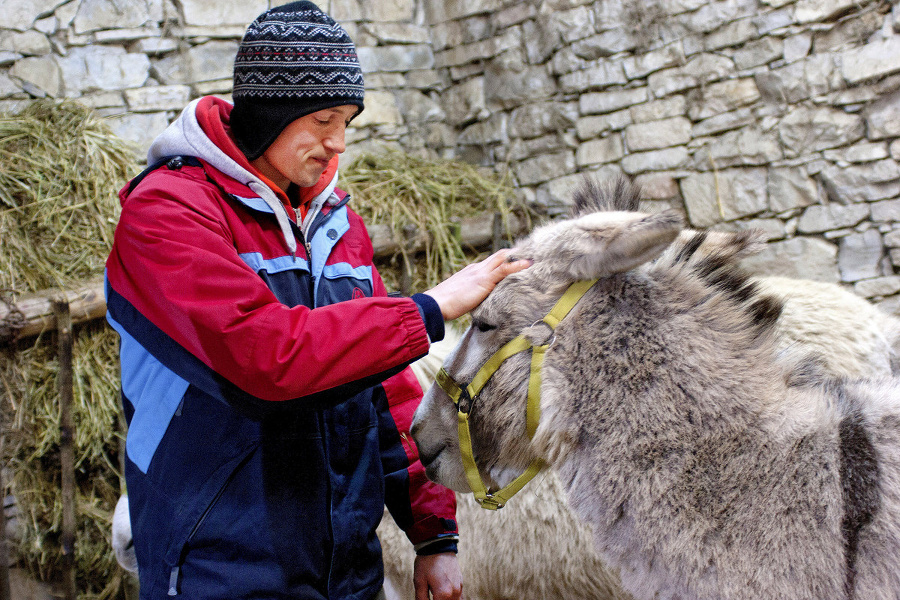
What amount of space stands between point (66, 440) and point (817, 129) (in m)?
5.10

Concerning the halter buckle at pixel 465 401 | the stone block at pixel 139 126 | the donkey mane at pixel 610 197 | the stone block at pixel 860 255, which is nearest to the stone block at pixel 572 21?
the stone block at pixel 860 255

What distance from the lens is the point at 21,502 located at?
3562 millimetres

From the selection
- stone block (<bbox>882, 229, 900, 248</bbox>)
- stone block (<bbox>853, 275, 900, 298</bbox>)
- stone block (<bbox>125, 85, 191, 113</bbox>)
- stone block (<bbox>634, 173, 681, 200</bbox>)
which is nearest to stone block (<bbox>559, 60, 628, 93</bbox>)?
stone block (<bbox>634, 173, 681, 200</bbox>)

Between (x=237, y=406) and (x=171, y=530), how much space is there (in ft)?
1.15

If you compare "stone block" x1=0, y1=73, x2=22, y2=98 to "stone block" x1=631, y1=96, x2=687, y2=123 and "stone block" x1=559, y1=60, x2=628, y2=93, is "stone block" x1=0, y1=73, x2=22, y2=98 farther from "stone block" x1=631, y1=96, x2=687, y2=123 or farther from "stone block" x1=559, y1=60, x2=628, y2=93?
"stone block" x1=631, y1=96, x2=687, y2=123

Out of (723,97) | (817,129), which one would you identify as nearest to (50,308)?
(723,97)

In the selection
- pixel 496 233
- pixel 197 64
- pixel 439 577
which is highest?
pixel 197 64

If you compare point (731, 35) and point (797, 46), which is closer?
point (797, 46)

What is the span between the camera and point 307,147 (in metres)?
1.70

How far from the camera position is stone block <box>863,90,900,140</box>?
4.21m

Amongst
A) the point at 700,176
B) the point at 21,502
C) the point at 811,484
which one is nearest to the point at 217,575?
the point at 811,484

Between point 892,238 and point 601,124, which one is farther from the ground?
point 601,124

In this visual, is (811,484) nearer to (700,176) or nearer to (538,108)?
(700,176)

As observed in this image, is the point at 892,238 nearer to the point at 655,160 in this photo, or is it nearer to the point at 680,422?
the point at 655,160
